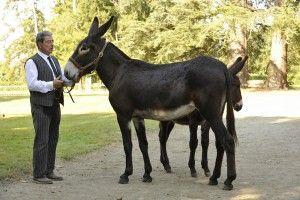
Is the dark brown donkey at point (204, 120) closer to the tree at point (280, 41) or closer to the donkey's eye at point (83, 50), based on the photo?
the donkey's eye at point (83, 50)

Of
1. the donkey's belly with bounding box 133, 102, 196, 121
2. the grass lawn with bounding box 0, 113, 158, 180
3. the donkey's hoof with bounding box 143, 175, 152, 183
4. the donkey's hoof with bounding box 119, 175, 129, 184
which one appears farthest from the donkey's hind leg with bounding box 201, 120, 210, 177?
the grass lawn with bounding box 0, 113, 158, 180

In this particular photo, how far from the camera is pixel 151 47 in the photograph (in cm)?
3912

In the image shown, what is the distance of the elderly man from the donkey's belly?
1310 millimetres

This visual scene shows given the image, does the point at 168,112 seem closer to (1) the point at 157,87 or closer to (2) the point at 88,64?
(1) the point at 157,87

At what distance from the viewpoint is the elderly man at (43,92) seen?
7664mm

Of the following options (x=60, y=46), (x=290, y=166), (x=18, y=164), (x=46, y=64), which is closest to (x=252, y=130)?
(x=290, y=166)

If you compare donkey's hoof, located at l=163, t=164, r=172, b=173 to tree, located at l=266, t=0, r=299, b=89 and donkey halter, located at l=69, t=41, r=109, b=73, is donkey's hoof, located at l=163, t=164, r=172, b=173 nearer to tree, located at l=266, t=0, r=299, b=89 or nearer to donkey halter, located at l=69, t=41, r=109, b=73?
donkey halter, located at l=69, t=41, r=109, b=73

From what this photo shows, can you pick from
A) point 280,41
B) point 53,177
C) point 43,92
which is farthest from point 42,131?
point 280,41

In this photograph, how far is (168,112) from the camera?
753cm

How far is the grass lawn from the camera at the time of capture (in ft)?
32.3

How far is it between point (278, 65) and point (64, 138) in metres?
23.5

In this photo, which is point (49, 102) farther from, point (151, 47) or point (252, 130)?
point (151, 47)

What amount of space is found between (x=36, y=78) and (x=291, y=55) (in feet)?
116

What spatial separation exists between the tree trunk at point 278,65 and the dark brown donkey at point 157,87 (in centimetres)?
2687
